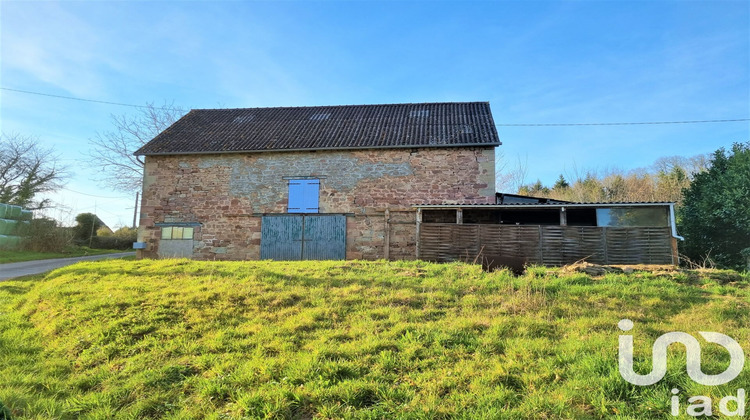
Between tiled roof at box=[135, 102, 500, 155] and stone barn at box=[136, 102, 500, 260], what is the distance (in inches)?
3.0

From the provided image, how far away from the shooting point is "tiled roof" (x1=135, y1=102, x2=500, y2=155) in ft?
45.6

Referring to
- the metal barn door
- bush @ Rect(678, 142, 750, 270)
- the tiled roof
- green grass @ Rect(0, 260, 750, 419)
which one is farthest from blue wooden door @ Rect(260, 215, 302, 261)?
bush @ Rect(678, 142, 750, 270)

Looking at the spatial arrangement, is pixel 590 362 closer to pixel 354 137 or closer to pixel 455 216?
pixel 455 216

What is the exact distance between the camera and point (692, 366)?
3.60m

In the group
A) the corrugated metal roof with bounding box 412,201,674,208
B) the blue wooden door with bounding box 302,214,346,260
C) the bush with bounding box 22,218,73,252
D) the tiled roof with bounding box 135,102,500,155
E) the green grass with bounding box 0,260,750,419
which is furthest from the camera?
the bush with bounding box 22,218,73,252

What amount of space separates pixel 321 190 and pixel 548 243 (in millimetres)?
7691

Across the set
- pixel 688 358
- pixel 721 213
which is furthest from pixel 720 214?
pixel 688 358

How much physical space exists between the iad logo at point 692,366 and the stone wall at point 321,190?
8.77 m

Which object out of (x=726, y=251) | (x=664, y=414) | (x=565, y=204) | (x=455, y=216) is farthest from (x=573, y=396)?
(x=726, y=251)

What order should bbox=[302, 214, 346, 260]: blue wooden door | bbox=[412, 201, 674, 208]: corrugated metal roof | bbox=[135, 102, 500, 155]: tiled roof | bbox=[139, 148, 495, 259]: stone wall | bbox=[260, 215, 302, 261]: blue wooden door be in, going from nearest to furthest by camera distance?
bbox=[412, 201, 674, 208]: corrugated metal roof, bbox=[139, 148, 495, 259]: stone wall, bbox=[302, 214, 346, 260]: blue wooden door, bbox=[260, 215, 302, 261]: blue wooden door, bbox=[135, 102, 500, 155]: tiled roof

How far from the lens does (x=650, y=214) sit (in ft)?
36.8

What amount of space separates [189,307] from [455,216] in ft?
30.6

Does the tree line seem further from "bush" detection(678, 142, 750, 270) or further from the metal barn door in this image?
the metal barn door

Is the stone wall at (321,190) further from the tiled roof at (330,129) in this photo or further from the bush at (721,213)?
the bush at (721,213)
